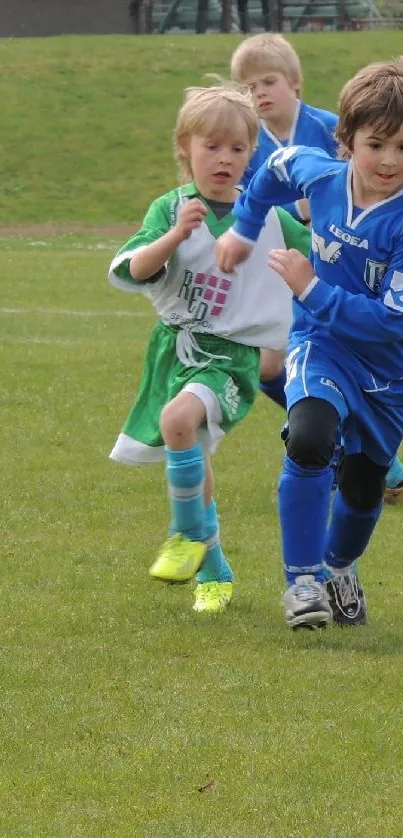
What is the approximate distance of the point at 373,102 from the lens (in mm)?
4891

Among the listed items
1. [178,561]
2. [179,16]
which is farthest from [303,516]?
[179,16]

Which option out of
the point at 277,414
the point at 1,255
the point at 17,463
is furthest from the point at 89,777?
the point at 1,255

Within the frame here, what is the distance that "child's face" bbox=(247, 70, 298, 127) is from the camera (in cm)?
736

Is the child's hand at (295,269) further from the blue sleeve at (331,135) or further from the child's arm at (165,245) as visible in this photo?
the blue sleeve at (331,135)

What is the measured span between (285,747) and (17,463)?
4666 millimetres

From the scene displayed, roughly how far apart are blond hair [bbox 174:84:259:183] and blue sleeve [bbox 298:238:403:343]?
951 millimetres

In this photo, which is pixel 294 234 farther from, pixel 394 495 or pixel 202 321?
pixel 394 495

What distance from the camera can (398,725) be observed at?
14.2 feet

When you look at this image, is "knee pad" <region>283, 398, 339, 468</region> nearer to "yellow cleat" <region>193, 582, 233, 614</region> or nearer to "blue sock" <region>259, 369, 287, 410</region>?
"yellow cleat" <region>193, 582, 233, 614</region>

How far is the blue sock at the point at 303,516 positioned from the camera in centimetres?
521

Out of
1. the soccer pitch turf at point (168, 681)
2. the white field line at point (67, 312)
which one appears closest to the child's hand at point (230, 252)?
the soccer pitch turf at point (168, 681)

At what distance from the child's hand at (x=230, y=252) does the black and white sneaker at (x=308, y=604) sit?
1.08 meters

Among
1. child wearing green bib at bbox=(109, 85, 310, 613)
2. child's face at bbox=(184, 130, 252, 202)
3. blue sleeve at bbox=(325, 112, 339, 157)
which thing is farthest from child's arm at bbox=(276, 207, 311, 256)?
blue sleeve at bbox=(325, 112, 339, 157)

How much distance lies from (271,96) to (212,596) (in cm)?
265
